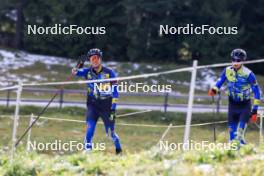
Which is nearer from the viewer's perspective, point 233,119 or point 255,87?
point 255,87

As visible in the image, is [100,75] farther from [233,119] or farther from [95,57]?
[233,119]

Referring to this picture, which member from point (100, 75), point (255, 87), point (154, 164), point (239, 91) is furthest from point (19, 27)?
point (154, 164)

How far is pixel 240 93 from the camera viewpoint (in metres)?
10.9

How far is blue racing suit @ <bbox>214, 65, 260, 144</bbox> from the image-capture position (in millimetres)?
10836

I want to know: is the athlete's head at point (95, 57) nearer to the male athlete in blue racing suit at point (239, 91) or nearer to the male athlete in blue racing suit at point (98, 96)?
the male athlete in blue racing suit at point (98, 96)

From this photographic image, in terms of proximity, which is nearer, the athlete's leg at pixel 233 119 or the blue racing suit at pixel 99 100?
the athlete's leg at pixel 233 119

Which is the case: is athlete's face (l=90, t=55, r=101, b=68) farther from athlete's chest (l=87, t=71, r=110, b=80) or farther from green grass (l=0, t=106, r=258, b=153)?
green grass (l=0, t=106, r=258, b=153)

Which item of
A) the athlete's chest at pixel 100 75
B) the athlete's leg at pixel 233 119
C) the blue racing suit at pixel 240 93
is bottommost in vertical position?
the athlete's leg at pixel 233 119

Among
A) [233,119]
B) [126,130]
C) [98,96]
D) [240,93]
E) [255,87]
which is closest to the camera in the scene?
[255,87]

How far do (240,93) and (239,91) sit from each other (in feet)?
0.12

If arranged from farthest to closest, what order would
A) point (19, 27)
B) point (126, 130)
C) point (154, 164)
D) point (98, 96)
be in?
point (19, 27) → point (126, 130) → point (98, 96) → point (154, 164)

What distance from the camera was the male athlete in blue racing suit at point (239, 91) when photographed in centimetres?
1084

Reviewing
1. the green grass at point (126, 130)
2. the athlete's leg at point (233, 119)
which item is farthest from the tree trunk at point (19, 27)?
the athlete's leg at point (233, 119)

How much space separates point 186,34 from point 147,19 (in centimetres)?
322
